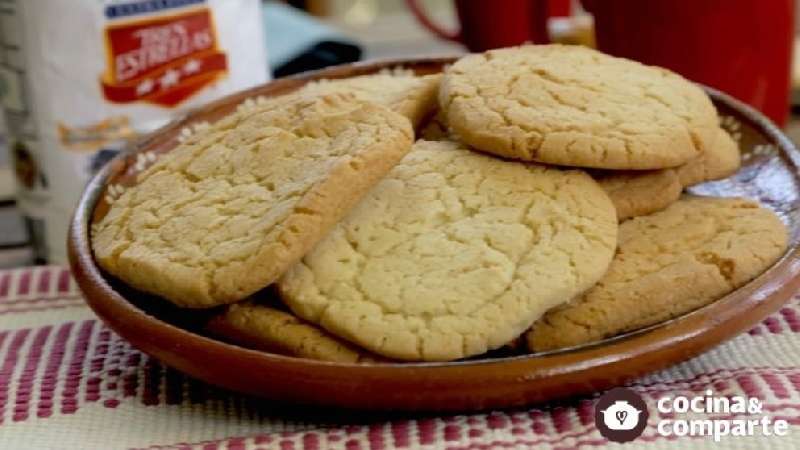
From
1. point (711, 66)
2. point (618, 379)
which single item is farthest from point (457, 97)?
point (711, 66)

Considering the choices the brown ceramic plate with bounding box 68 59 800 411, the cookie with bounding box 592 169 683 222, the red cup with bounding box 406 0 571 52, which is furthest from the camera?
the red cup with bounding box 406 0 571 52

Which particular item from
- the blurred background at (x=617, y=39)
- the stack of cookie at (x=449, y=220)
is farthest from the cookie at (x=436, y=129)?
the blurred background at (x=617, y=39)

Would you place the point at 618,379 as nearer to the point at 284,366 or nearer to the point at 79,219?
the point at 284,366

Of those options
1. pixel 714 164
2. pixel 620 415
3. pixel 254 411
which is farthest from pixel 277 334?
pixel 714 164

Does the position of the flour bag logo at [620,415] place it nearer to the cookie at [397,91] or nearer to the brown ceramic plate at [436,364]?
the brown ceramic plate at [436,364]

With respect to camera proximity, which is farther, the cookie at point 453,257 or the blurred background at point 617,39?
the blurred background at point 617,39

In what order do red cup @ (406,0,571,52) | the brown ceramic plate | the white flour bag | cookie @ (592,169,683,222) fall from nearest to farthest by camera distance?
A: 1. the brown ceramic plate
2. cookie @ (592,169,683,222)
3. the white flour bag
4. red cup @ (406,0,571,52)

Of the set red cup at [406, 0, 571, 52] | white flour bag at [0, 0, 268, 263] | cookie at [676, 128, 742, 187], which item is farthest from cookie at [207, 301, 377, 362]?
red cup at [406, 0, 571, 52]

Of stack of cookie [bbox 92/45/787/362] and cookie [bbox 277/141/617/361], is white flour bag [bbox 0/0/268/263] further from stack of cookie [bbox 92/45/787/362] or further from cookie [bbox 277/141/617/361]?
cookie [bbox 277/141/617/361]
